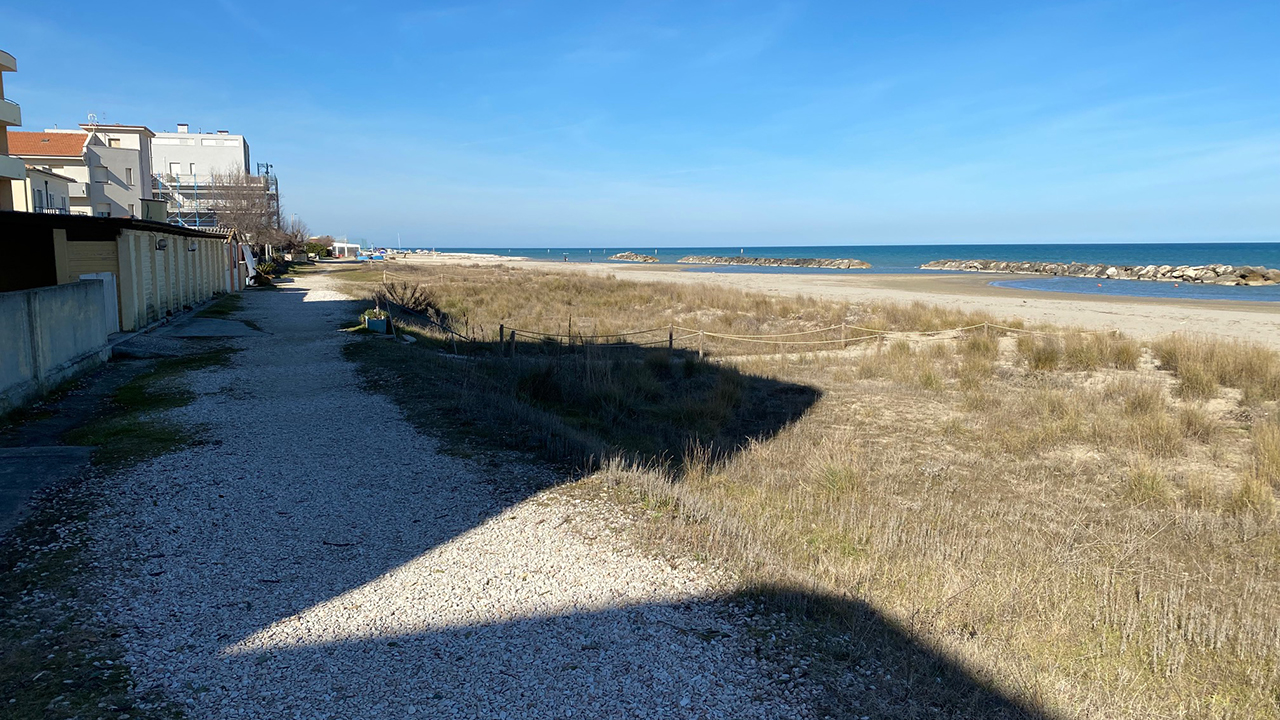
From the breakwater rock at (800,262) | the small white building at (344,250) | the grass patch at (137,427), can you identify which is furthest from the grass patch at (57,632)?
the small white building at (344,250)

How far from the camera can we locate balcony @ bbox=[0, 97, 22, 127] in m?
31.8

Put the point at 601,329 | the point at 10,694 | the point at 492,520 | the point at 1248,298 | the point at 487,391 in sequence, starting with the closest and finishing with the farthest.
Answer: the point at 10,694 < the point at 492,520 < the point at 487,391 < the point at 601,329 < the point at 1248,298

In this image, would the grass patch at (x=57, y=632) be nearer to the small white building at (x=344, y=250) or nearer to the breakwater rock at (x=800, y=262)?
the breakwater rock at (x=800, y=262)

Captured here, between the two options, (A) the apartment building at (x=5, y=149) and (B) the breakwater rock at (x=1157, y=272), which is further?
(B) the breakwater rock at (x=1157, y=272)

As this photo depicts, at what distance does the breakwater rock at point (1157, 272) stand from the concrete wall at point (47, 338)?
59.8 metres

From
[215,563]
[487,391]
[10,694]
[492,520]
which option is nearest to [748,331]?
[487,391]

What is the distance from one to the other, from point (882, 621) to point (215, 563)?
434 centimetres

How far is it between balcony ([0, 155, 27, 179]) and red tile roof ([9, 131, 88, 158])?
45.5 feet

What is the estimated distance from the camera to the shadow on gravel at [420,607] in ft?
12.5

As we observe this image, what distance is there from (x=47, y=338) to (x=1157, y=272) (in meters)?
67.8

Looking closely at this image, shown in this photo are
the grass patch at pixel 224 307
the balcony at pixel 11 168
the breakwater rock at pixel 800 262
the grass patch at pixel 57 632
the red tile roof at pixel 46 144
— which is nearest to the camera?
the grass patch at pixel 57 632

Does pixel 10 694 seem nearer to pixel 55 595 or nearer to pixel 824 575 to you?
pixel 55 595

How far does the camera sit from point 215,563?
5219 millimetres

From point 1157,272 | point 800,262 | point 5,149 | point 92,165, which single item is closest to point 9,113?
point 5,149
